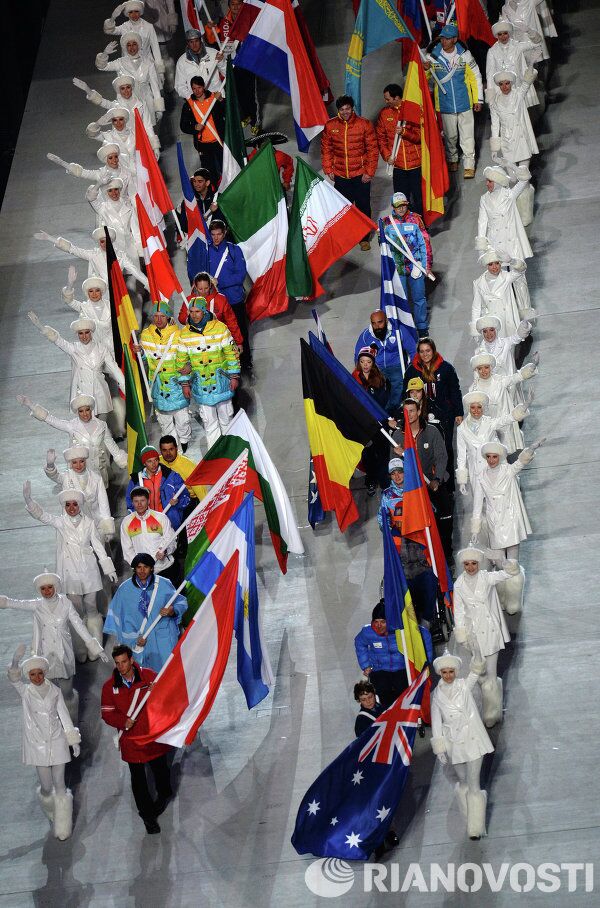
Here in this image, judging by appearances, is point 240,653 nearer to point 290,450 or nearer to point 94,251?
point 290,450

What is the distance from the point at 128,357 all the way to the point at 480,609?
4845mm

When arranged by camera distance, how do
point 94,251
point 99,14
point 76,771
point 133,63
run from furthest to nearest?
1. point 99,14
2. point 133,63
3. point 94,251
4. point 76,771

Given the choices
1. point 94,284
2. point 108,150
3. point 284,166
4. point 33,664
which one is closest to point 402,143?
point 284,166

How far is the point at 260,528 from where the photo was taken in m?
19.9

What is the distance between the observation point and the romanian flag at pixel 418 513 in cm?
1719

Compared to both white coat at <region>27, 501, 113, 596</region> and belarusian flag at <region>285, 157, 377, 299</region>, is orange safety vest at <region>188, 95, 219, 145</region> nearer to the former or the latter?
belarusian flag at <region>285, 157, 377, 299</region>

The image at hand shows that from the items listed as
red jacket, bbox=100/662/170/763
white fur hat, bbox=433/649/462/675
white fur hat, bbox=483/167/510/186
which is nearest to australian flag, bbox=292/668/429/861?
white fur hat, bbox=433/649/462/675

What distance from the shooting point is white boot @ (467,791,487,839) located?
16578mm

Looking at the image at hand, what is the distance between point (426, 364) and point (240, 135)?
5.40 metres

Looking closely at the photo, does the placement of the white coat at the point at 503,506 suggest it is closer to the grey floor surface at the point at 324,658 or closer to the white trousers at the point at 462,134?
the grey floor surface at the point at 324,658

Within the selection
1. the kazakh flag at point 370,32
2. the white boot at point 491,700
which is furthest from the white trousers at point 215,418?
the kazakh flag at point 370,32

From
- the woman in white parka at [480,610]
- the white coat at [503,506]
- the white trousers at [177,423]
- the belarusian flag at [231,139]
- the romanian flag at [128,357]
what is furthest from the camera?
the belarusian flag at [231,139]

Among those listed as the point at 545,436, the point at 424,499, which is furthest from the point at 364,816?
the point at 545,436

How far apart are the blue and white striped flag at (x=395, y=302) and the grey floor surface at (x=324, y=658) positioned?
92 cm
